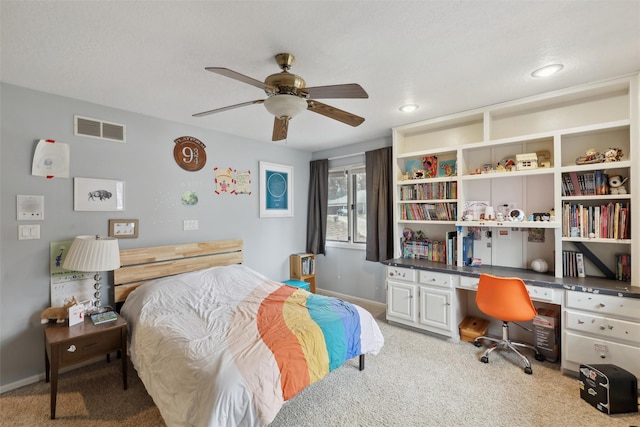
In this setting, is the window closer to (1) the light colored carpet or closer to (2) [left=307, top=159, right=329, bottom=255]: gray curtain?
(2) [left=307, top=159, right=329, bottom=255]: gray curtain

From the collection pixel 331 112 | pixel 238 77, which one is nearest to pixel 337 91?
pixel 331 112

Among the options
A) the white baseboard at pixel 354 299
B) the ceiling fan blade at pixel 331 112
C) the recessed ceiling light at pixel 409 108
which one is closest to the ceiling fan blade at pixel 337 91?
the ceiling fan blade at pixel 331 112

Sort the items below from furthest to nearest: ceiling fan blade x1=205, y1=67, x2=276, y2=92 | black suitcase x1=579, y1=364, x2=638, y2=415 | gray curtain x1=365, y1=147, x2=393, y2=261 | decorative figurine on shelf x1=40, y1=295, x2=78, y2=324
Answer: gray curtain x1=365, y1=147, x2=393, y2=261, decorative figurine on shelf x1=40, y1=295, x2=78, y2=324, black suitcase x1=579, y1=364, x2=638, y2=415, ceiling fan blade x1=205, y1=67, x2=276, y2=92

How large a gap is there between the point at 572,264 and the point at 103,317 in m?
4.32

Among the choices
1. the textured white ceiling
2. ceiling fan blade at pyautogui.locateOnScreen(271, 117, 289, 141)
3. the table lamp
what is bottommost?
the table lamp

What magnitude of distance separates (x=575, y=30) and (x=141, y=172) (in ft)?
12.7

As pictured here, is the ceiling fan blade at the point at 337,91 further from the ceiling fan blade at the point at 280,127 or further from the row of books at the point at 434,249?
the row of books at the point at 434,249

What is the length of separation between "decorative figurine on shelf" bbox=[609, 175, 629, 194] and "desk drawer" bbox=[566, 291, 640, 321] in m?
0.92

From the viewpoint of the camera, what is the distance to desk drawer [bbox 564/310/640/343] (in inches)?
87.1

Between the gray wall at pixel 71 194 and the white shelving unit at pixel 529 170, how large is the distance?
2300mm

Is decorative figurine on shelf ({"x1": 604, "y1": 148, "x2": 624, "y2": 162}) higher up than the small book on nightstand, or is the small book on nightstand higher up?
decorative figurine on shelf ({"x1": 604, "y1": 148, "x2": 624, "y2": 162})

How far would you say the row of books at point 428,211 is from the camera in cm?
346

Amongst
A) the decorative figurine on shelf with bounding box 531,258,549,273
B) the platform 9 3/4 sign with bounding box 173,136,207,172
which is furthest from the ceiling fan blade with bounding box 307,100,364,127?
the decorative figurine on shelf with bounding box 531,258,549,273

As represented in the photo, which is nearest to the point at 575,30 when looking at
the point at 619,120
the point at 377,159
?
the point at 619,120
